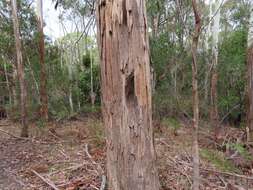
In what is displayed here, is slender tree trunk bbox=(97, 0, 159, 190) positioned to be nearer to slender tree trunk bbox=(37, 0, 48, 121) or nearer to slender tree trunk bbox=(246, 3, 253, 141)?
slender tree trunk bbox=(246, 3, 253, 141)

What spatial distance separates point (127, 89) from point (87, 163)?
2961 millimetres

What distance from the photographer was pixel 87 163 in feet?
14.7

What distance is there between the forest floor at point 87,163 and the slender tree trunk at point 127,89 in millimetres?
1320

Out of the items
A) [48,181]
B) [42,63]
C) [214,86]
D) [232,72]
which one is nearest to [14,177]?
[48,181]

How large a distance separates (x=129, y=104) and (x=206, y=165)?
3.39 meters

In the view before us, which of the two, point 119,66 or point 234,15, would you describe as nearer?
point 119,66

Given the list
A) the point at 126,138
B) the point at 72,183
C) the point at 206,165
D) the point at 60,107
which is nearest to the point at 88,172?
the point at 72,183

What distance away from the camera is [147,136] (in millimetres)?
1960

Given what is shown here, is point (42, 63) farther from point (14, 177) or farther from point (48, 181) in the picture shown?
point (48, 181)

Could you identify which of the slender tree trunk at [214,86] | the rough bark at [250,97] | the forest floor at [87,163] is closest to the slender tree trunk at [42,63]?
the forest floor at [87,163]

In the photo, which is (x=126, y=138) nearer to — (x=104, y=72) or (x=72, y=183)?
(x=104, y=72)

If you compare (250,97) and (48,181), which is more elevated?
(250,97)

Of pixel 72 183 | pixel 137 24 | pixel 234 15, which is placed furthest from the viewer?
pixel 234 15

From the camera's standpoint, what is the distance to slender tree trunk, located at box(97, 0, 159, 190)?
1.87 metres
